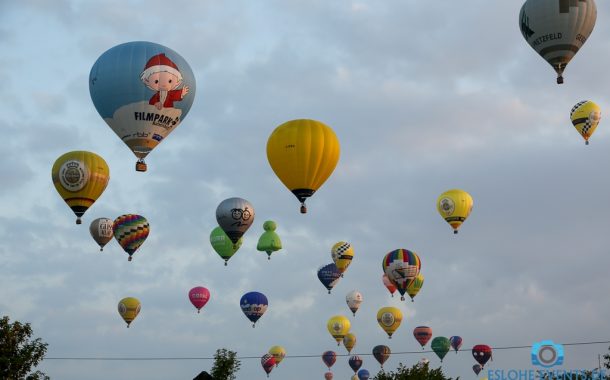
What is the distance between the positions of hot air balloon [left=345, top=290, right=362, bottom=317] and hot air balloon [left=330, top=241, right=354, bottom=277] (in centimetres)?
827

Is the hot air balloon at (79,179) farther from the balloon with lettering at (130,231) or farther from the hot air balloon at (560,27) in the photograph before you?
the hot air balloon at (560,27)

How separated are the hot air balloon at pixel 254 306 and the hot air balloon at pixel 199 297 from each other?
3.12 meters

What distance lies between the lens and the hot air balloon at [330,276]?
82812 mm

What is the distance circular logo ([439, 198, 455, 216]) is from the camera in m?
67.9

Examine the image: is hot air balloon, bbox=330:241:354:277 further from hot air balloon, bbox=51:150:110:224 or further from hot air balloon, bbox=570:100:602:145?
hot air balloon, bbox=51:150:110:224

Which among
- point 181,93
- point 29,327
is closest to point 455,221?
point 181,93

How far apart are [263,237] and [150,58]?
36.7 meters

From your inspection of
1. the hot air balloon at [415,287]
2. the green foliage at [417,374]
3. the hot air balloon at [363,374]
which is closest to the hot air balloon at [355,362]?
the hot air balloon at [363,374]

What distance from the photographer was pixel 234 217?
64.8m

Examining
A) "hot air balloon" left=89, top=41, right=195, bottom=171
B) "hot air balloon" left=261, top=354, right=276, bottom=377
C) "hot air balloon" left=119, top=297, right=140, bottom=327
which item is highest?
"hot air balloon" left=261, top=354, right=276, bottom=377

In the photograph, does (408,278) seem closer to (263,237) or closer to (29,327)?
(263,237)

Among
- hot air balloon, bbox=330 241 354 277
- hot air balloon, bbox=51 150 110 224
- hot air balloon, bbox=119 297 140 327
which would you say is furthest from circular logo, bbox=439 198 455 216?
hot air balloon, bbox=119 297 140 327

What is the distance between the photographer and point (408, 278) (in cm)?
6994

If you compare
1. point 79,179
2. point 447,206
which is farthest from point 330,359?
point 79,179
